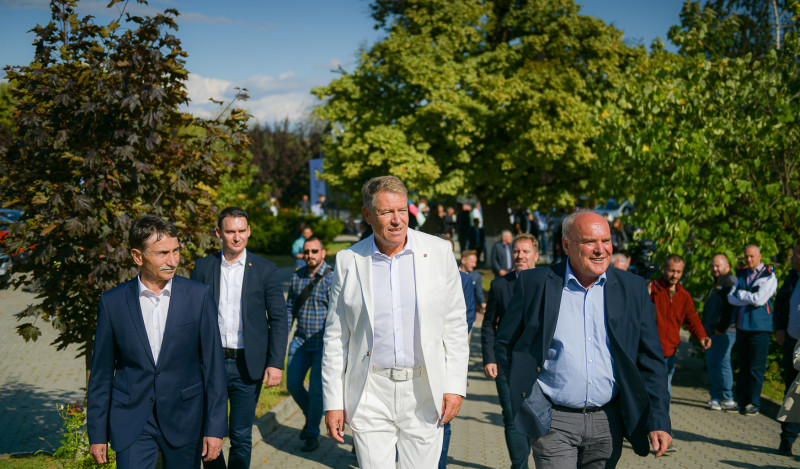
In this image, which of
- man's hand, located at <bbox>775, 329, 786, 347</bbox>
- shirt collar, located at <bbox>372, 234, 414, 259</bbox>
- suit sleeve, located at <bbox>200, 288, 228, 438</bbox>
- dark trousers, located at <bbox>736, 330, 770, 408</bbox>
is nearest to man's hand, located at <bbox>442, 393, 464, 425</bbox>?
shirt collar, located at <bbox>372, 234, 414, 259</bbox>

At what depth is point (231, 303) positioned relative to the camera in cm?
523

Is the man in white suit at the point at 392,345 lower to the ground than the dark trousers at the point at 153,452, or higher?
higher

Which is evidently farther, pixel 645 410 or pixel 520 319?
pixel 520 319

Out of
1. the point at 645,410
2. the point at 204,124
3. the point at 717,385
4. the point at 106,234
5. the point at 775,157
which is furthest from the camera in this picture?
the point at 775,157

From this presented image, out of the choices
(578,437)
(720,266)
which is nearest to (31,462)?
(578,437)

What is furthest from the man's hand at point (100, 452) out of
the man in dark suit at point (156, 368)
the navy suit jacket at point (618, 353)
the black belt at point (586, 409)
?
the black belt at point (586, 409)

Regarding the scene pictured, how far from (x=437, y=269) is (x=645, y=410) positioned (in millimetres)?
1364

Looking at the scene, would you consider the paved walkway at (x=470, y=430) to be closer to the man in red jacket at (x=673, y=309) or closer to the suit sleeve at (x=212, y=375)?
the man in red jacket at (x=673, y=309)

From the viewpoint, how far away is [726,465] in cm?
671

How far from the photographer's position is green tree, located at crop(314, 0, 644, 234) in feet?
71.9

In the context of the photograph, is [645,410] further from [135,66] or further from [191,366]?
[135,66]

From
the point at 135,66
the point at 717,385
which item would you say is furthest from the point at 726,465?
the point at 135,66

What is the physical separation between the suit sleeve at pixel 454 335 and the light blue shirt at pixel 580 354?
18.3 inches

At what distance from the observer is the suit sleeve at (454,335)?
3.87 m
